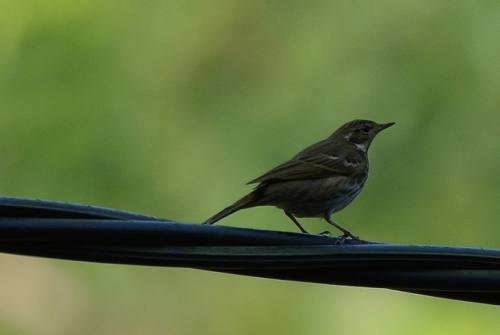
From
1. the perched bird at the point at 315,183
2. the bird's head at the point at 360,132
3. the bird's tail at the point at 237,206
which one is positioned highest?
the bird's head at the point at 360,132

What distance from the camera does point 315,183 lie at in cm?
663

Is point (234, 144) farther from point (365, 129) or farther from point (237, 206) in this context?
point (237, 206)

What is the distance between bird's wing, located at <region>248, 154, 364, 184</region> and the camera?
624cm

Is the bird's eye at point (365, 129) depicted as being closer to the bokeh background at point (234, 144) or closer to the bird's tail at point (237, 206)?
the bokeh background at point (234, 144)

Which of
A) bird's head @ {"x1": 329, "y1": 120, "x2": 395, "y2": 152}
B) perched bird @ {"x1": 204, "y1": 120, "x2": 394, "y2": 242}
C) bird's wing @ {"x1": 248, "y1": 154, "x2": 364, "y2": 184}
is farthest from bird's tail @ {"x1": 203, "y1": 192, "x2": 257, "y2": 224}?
bird's head @ {"x1": 329, "y1": 120, "x2": 395, "y2": 152}

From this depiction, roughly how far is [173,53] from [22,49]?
2.00 meters

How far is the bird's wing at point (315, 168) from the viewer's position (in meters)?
6.24

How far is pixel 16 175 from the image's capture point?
9445 mm

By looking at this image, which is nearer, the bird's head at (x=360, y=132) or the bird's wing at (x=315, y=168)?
the bird's wing at (x=315, y=168)

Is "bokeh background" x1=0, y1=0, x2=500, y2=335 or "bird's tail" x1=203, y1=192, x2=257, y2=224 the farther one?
"bokeh background" x1=0, y1=0, x2=500, y2=335

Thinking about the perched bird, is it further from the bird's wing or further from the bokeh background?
the bokeh background

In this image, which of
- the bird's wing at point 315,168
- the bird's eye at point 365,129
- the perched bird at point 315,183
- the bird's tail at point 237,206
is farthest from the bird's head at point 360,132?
the bird's tail at point 237,206

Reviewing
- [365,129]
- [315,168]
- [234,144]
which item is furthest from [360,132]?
[315,168]

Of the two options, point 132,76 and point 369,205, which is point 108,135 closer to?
point 132,76
